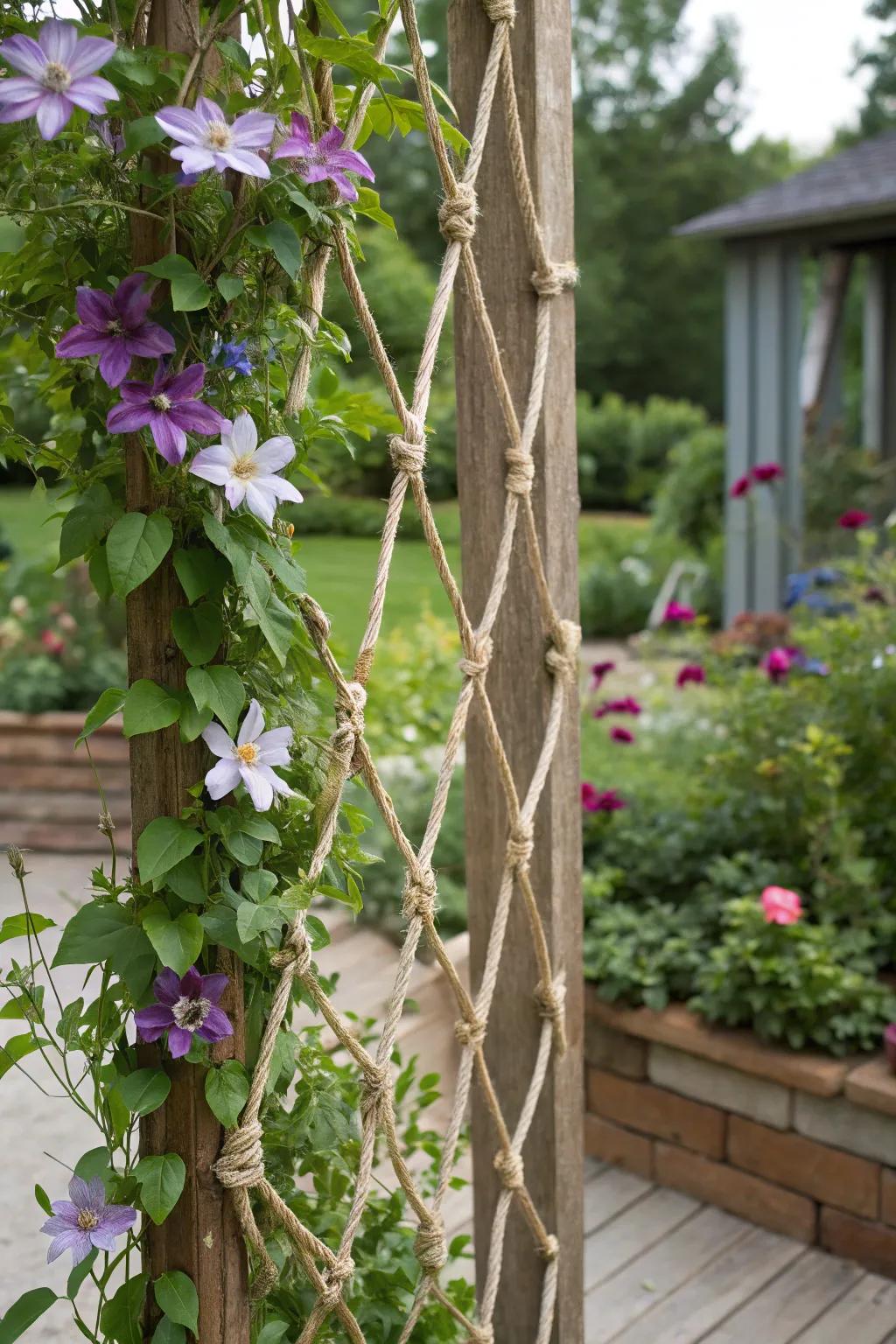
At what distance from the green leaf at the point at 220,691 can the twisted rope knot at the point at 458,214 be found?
0.49 m

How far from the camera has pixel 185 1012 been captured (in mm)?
957

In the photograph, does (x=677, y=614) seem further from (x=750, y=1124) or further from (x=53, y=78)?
(x=53, y=78)

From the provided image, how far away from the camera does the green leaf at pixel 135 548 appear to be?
2.89 feet

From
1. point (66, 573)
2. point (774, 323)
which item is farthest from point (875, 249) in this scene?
point (66, 573)

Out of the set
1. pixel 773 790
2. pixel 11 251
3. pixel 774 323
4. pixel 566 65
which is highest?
pixel 774 323

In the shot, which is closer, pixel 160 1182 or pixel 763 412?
pixel 160 1182

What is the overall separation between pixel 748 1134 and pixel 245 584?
1.77 m

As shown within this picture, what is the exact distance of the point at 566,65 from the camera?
132cm

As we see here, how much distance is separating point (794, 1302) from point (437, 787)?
53.0 inches

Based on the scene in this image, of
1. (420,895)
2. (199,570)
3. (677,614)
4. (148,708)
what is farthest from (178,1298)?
(677,614)

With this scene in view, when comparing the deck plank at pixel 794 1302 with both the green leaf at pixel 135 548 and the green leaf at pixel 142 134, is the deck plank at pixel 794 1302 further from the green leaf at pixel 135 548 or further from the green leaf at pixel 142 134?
the green leaf at pixel 142 134

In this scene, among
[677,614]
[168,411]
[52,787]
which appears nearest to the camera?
[168,411]

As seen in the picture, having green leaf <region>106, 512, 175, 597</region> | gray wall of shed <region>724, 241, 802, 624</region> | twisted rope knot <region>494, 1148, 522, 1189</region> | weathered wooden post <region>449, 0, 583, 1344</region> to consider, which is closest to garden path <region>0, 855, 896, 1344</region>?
weathered wooden post <region>449, 0, 583, 1344</region>

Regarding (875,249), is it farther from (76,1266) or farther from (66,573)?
(76,1266)
